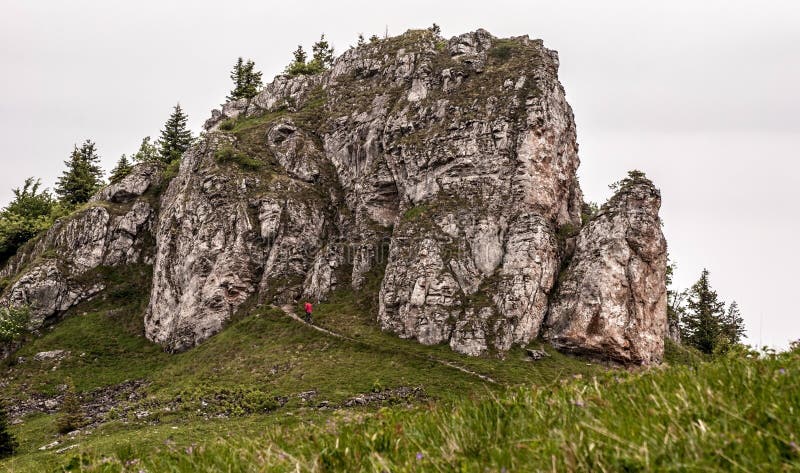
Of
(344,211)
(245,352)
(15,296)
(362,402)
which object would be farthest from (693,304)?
(15,296)

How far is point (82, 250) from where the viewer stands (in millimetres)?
67688

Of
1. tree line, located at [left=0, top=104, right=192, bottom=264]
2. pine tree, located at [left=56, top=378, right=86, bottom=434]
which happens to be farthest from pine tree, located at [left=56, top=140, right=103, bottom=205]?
pine tree, located at [left=56, top=378, right=86, bottom=434]

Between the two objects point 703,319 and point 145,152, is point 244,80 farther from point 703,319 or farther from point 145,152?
point 703,319

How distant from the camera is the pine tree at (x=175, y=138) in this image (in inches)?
3529

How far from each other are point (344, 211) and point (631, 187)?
109 feet

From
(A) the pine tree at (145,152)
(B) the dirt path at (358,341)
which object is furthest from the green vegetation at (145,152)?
(B) the dirt path at (358,341)

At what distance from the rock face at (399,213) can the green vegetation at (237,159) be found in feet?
0.71

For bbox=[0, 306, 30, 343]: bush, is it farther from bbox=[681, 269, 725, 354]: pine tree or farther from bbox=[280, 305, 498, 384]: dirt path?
bbox=[681, 269, 725, 354]: pine tree

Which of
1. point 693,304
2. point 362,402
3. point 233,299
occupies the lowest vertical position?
point 362,402

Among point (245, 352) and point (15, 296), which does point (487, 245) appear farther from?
point (15, 296)

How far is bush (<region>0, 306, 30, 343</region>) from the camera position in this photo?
54.8m

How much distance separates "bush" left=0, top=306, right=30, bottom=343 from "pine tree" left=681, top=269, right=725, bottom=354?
78.5m

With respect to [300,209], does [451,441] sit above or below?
below

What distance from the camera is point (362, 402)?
34469mm
